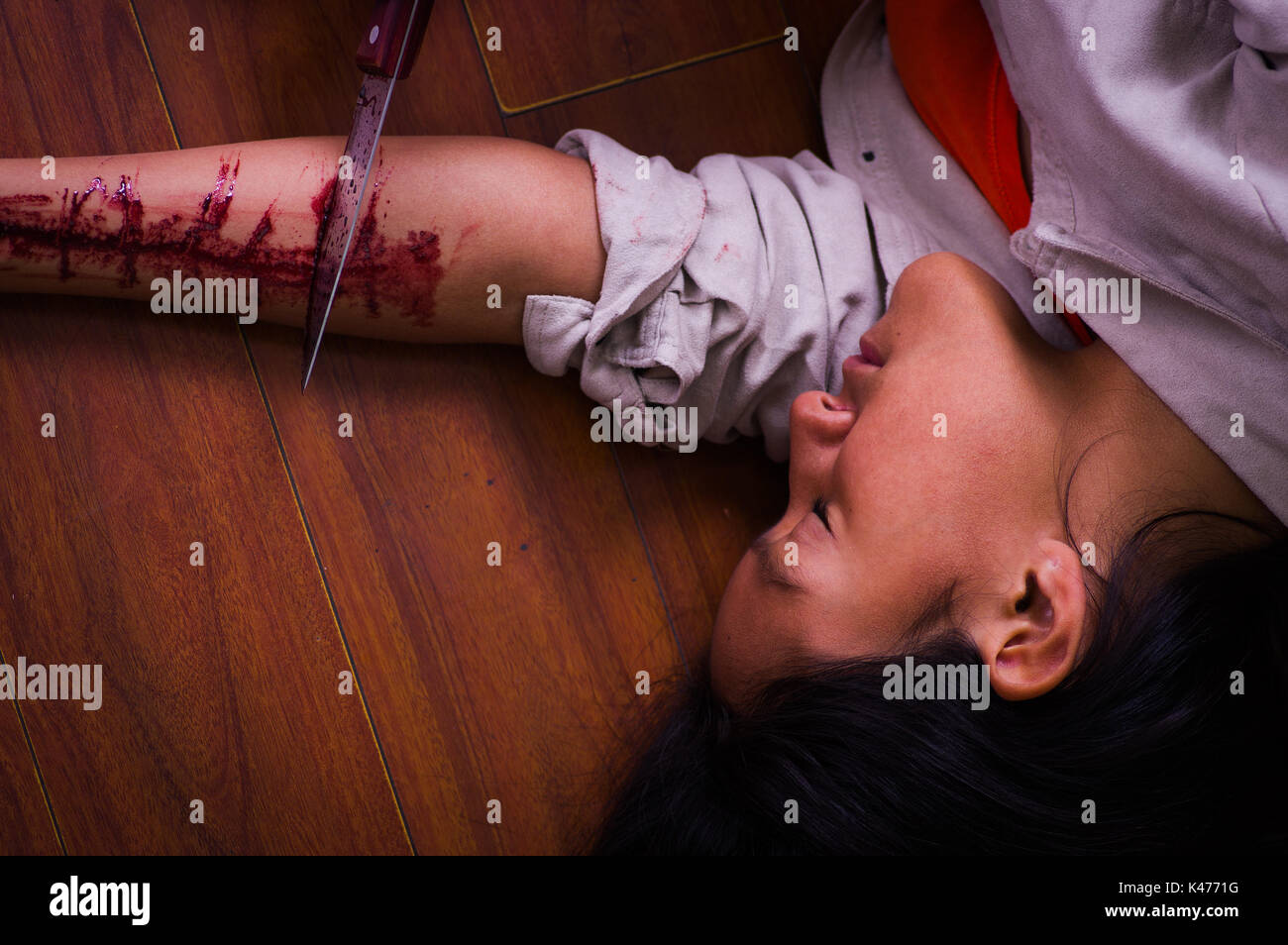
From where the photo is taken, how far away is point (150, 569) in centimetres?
78

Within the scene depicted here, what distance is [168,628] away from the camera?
0.78m

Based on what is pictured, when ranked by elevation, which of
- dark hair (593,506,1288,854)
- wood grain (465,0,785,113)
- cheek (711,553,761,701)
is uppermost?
wood grain (465,0,785,113)

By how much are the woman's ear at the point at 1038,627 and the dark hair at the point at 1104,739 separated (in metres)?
0.02

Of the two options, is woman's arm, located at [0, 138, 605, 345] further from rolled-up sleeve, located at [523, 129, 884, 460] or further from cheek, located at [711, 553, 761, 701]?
cheek, located at [711, 553, 761, 701]

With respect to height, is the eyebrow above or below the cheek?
above

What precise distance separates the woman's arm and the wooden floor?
2.8 inches

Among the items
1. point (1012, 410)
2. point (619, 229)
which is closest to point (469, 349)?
point (619, 229)

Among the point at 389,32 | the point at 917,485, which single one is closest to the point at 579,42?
the point at 389,32

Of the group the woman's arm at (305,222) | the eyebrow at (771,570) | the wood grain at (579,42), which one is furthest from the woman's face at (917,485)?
the wood grain at (579,42)

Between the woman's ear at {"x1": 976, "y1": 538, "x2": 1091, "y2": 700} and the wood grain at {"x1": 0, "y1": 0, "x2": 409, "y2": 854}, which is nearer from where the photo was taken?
the woman's ear at {"x1": 976, "y1": 538, "x2": 1091, "y2": 700}

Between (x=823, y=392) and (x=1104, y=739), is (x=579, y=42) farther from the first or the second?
(x=1104, y=739)

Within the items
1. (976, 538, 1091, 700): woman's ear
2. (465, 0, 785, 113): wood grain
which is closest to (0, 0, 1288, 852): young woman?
(976, 538, 1091, 700): woman's ear

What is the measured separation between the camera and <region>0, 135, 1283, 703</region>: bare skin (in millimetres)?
644
